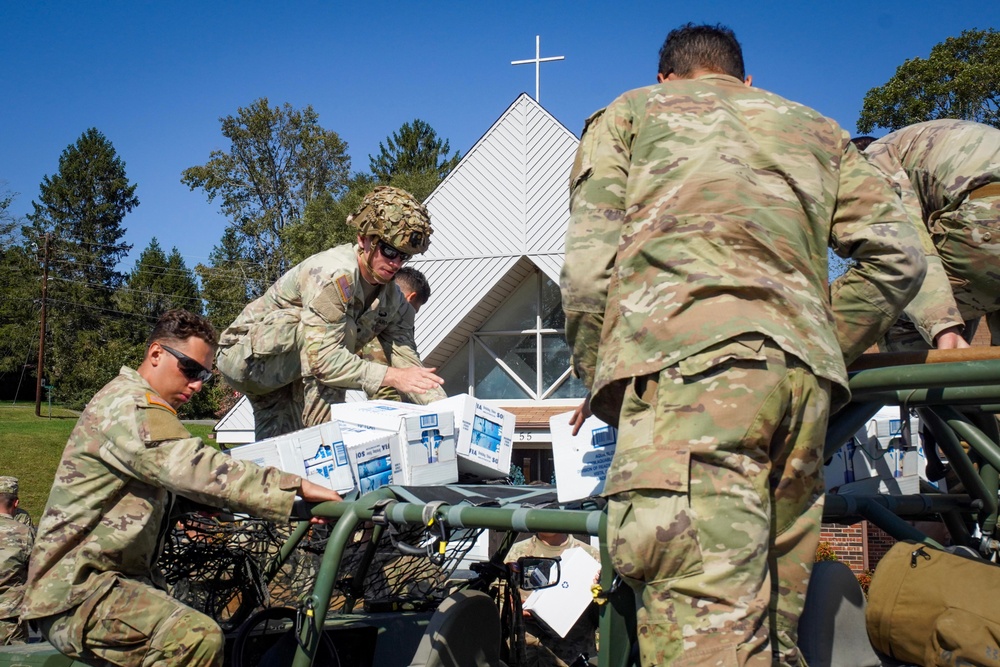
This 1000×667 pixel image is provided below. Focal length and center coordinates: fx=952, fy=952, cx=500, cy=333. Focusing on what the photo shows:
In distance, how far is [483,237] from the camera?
1633 cm

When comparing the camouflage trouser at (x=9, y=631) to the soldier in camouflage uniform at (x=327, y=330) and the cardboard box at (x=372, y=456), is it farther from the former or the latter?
the cardboard box at (x=372, y=456)

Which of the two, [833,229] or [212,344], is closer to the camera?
[833,229]

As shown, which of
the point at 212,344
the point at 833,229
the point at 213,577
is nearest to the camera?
the point at 833,229

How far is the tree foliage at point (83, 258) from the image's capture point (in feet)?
174

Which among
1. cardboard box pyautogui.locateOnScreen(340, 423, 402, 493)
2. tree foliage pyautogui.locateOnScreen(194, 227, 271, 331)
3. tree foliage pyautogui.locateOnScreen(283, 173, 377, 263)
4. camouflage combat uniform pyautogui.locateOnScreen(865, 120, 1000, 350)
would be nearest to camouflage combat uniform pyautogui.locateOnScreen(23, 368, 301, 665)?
cardboard box pyautogui.locateOnScreen(340, 423, 402, 493)

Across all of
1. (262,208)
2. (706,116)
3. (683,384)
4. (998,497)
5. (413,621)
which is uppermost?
(262,208)

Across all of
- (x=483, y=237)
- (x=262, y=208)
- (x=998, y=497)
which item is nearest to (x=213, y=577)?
(x=998, y=497)

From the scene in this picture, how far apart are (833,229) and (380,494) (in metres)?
1.66

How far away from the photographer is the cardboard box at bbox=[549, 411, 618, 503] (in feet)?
11.1

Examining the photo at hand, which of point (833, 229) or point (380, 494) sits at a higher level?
point (833, 229)

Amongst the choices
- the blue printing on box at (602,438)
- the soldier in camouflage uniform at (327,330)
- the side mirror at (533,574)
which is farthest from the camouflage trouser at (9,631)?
the blue printing on box at (602,438)

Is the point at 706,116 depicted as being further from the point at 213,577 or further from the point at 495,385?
the point at 495,385

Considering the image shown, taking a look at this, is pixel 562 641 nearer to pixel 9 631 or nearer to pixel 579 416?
pixel 579 416

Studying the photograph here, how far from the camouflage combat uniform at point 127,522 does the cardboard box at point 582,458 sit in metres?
0.94
